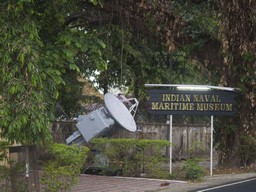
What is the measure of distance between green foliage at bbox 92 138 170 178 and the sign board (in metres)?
1.24

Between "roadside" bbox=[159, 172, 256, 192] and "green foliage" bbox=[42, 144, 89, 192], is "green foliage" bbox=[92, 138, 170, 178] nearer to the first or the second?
"roadside" bbox=[159, 172, 256, 192]

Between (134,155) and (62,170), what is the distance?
494 cm

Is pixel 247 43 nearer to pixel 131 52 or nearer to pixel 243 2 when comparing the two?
pixel 243 2

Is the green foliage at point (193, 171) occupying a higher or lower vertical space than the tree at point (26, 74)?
lower

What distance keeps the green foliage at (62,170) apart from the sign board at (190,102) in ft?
17.6

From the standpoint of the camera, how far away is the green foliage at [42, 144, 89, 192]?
31.1 ft

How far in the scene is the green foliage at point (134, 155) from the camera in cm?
1386

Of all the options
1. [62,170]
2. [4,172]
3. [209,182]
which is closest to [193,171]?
[209,182]

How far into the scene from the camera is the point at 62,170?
370 inches

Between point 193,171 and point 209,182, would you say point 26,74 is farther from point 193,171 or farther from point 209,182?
point 209,182

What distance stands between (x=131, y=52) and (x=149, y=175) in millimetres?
5162

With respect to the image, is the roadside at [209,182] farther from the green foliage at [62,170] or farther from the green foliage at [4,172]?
the green foliage at [4,172]

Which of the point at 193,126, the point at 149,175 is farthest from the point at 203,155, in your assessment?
the point at 149,175

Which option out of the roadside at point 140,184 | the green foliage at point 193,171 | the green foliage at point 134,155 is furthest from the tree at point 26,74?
the green foliage at point 193,171
